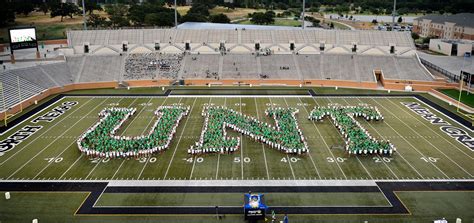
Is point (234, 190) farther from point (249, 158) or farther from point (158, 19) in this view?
point (158, 19)

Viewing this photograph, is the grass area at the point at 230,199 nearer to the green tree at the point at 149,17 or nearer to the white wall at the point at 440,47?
the white wall at the point at 440,47

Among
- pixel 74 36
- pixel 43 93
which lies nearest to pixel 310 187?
pixel 43 93

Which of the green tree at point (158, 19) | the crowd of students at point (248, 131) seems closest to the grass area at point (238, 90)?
the crowd of students at point (248, 131)

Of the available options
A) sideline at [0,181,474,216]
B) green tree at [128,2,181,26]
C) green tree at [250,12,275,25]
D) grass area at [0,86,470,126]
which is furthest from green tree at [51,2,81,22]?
sideline at [0,181,474,216]

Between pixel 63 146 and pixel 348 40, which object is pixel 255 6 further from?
pixel 63 146

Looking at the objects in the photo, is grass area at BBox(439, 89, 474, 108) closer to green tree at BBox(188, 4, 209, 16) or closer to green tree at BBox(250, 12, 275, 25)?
green tree at BBox(250, 12, 275, 25)

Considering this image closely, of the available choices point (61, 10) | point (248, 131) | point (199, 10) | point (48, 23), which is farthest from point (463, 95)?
point (48, 23)
